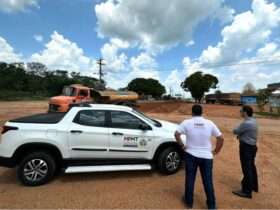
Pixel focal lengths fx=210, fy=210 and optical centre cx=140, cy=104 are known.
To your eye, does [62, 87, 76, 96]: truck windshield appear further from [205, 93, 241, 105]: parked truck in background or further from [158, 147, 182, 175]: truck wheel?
[205, 93, 241, 105]: parked truck in background

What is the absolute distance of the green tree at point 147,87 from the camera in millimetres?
99812

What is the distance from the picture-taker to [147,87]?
327 ft

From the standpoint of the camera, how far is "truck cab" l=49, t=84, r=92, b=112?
13.3m

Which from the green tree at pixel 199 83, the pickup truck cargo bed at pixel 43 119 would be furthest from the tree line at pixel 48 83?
the pickup truck cargo bed at pixel 43 119

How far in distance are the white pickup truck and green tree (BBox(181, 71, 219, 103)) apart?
4869 cm

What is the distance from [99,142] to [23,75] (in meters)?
94.3

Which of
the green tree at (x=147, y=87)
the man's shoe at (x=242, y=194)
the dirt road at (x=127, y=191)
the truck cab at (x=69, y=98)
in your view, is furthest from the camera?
the green tree at (x=147, y=87)

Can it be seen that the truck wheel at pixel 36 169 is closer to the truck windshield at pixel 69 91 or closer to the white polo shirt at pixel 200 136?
the white polo shirt at pixel 200 136

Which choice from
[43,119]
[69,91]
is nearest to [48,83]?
[69,91]

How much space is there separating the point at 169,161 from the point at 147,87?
313ft

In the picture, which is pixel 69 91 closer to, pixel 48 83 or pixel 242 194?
pixel 242 194

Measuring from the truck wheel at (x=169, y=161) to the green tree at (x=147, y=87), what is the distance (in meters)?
94.9

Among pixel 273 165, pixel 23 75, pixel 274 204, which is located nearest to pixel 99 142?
pixel 274 204

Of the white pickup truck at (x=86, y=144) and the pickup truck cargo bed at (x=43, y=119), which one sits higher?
the pickup truck cargo bed at (x=43, y=119)
